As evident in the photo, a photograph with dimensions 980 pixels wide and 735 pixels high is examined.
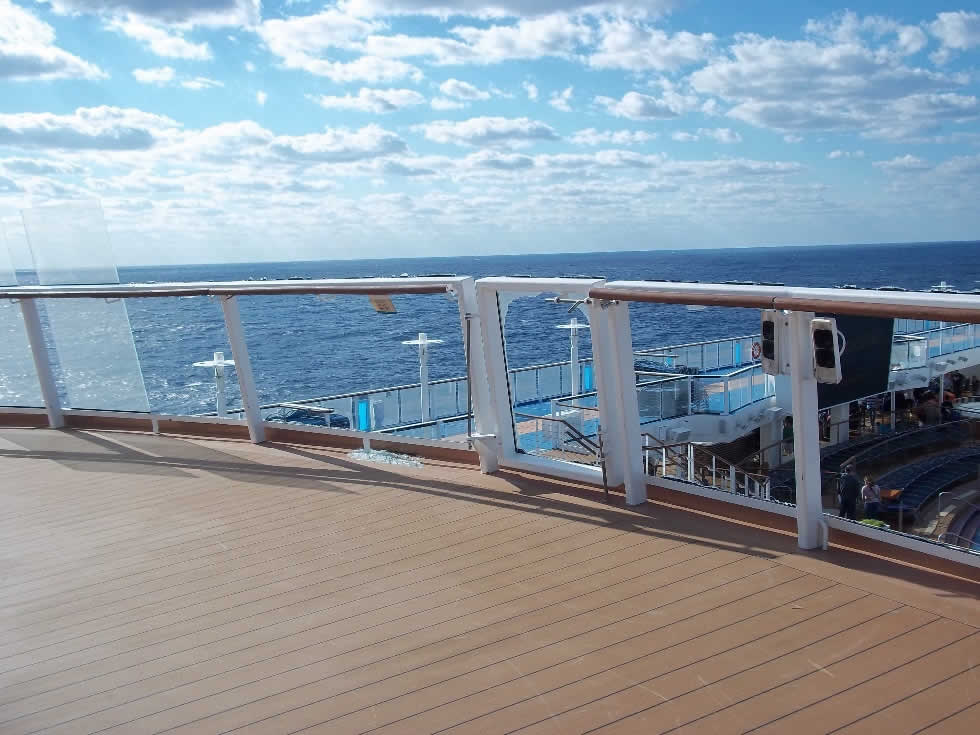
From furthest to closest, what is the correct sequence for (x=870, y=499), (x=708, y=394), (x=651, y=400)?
1. (x=708, y=394)
2. (x=651, y=400)
3. (x=870, y=499)

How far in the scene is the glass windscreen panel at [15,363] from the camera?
6.88 m

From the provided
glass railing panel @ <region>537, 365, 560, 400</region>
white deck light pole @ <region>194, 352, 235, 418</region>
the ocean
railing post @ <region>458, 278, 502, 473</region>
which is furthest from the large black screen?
white deck light pole @ <region>194, 352, 235, 418</region>

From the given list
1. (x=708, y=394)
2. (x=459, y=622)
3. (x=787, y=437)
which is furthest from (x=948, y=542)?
(x=708, y=394)

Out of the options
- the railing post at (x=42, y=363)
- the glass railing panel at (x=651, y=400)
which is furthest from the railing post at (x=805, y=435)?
Answer: the glass railing panel at (x=651, y=400)

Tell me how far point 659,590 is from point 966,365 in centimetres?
302

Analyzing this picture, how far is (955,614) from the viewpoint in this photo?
9.91ft

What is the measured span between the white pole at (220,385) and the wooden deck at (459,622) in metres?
2.07

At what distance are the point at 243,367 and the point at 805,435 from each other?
155 inches

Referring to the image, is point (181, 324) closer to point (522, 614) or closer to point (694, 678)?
point (522, 614)

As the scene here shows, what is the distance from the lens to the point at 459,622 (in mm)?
3154

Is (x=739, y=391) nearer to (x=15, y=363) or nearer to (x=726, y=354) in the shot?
(x=726, y=354)

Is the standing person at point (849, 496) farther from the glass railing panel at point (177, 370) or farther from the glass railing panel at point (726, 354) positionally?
the glass railing panel at point (726, 354)

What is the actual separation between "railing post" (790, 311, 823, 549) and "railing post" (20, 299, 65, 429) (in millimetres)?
5742

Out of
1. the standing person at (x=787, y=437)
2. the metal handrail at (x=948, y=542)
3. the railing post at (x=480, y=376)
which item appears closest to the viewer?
the metal handrail at (x=948, y=542)
